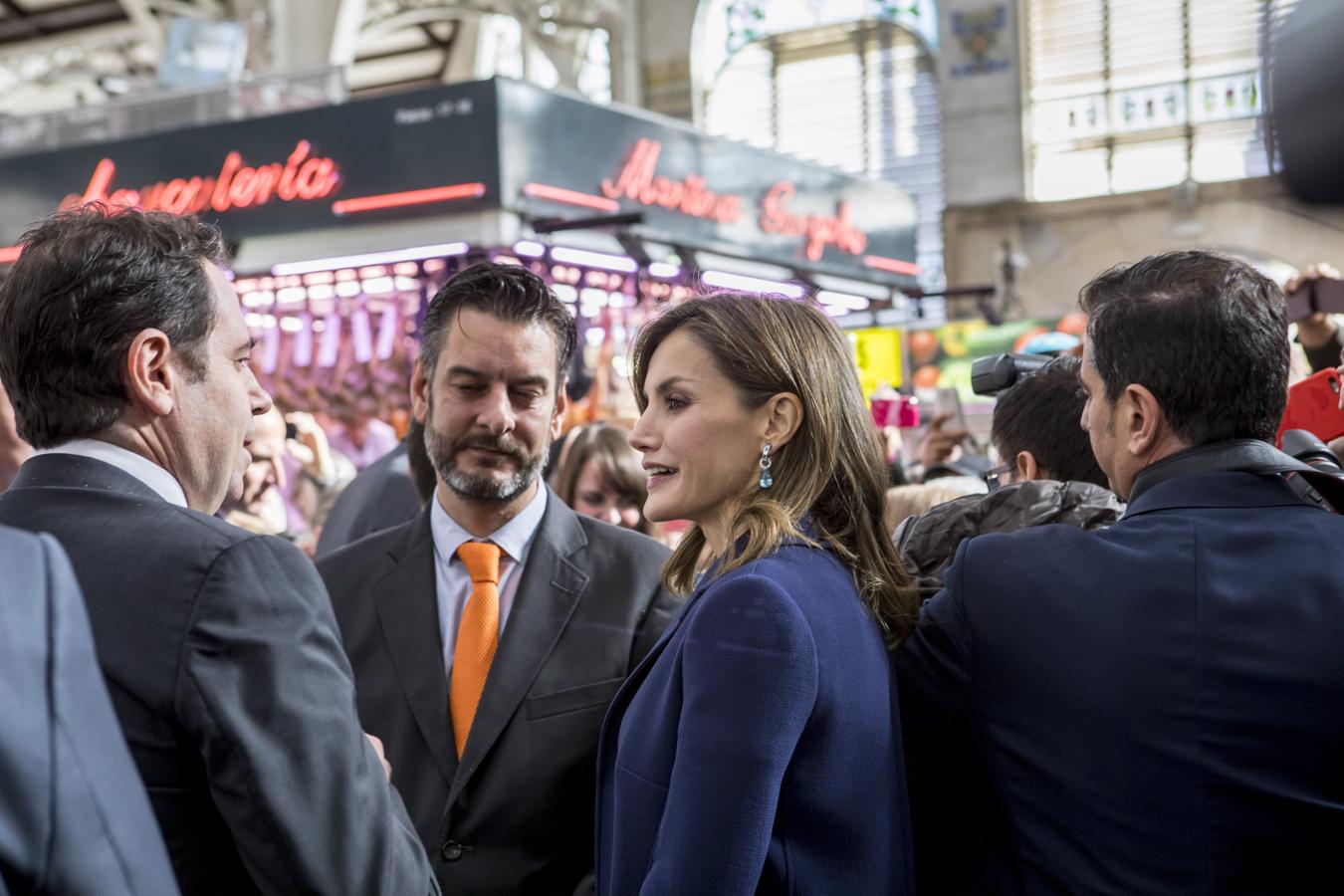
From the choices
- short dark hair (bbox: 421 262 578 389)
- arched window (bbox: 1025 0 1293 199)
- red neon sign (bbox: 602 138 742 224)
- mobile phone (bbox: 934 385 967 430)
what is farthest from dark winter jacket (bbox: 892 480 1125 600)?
arched window (bbox: 1025 0 1293 199)

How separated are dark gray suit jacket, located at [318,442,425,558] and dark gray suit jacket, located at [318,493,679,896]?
3.60 ft

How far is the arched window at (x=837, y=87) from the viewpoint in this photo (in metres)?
15.9

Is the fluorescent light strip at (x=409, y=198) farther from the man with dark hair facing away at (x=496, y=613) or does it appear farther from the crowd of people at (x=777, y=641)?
the crowd of people at (x=777, y=641)

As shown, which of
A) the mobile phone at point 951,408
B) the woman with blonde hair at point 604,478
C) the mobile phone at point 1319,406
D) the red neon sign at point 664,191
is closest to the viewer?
the mobile phone at point 1319,406

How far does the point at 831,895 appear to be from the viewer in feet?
5.19

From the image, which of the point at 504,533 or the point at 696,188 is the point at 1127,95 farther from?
the point at 504,533

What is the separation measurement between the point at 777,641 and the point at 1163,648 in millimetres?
501

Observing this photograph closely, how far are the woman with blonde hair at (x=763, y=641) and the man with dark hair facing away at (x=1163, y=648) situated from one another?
0.51ft

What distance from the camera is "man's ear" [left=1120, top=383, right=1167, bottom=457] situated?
1760mm

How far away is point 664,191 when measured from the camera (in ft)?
33.7

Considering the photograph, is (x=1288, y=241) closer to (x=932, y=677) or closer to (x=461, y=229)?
(x=461, y=229)

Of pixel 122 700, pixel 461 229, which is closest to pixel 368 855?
pixel 122 700

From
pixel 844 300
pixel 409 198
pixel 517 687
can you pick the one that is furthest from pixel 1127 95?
pixel 517 687

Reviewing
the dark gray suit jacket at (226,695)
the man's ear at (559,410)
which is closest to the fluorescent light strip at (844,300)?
the man's ear at (559,410)
